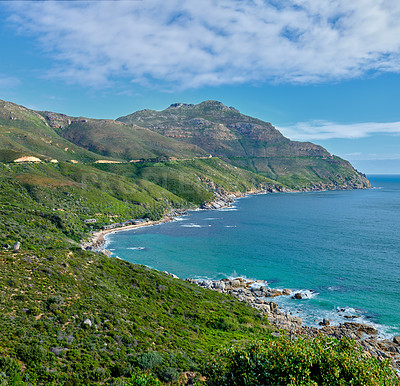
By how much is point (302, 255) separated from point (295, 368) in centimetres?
7367

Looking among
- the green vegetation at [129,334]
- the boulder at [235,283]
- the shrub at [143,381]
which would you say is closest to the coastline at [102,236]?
the green vegetation at [129,334]

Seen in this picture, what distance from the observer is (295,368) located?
75.3ft

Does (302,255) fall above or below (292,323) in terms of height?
above

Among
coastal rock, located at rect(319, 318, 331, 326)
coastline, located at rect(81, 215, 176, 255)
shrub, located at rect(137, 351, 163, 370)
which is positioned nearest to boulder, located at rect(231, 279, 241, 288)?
coastal rock, located at rect(319, 318, 331, 326)

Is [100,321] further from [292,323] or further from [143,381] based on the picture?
[292,323]

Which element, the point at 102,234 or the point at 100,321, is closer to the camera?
the point at 100,321

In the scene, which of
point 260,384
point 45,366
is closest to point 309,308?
point 260,384

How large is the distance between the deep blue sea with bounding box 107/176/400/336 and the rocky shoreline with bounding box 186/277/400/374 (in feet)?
8.30

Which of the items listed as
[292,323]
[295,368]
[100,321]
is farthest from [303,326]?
[100,321]

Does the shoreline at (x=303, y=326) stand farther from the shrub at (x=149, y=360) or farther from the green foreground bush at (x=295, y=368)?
the shrub at (x=149, y=360)

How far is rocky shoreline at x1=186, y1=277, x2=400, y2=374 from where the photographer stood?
4235 cm

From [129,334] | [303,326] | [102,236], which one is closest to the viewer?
[129,334]

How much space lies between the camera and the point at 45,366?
81.3 feet

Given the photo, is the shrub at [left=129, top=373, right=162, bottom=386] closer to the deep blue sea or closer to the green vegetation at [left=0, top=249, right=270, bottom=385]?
the green vegetation at [left=0, top=249, right=270, bottom=385]
